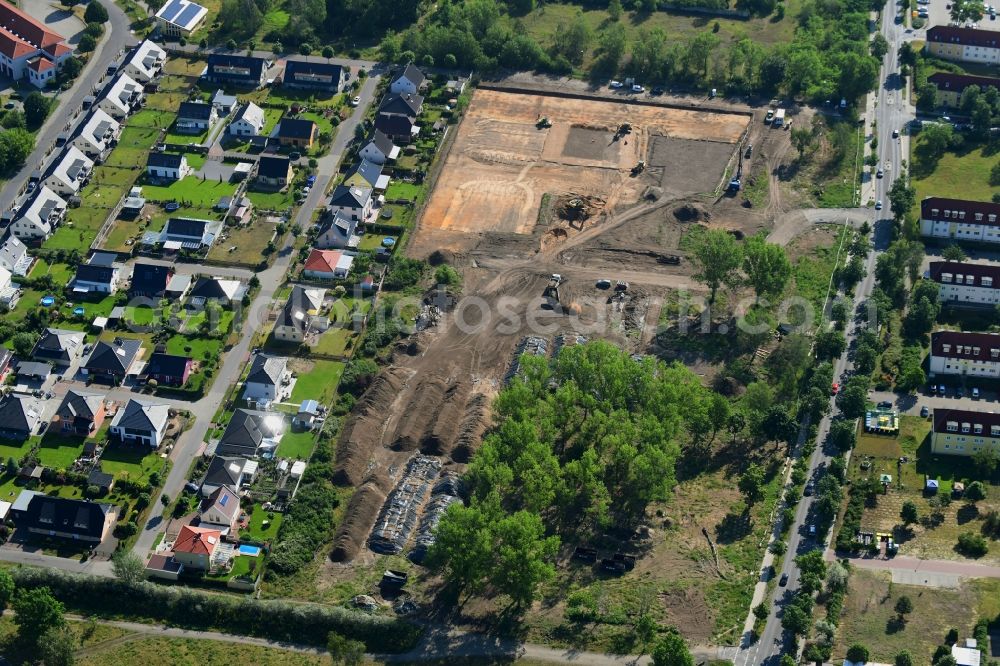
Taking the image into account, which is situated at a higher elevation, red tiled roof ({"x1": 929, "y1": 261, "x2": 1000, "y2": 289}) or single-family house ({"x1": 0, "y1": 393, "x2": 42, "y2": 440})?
red tiled roof ({"x1": 929, "y1": 261, "x2": 1000, "y2": 289})

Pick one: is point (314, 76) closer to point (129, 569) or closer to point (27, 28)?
point (27, 28)

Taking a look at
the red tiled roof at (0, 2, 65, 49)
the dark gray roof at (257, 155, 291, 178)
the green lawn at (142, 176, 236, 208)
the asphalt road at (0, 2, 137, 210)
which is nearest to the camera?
the green lawn at (142, 176, 236, 208)

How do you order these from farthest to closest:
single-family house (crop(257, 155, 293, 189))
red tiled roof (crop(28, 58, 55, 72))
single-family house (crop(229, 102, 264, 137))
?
1. red tiled roof (crop(28, 58, 55, 72))
2. single-family house (crop(229, 102, 264, 137))
3. single-family house (crop(257, 155, 293, 189))

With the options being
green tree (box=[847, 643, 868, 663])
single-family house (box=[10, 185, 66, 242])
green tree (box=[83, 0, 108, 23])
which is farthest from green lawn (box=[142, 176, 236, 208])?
green tree (box=[847, 643, 868, 663])

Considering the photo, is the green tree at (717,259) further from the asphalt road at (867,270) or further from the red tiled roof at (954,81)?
the red tiled roof at (954,81)

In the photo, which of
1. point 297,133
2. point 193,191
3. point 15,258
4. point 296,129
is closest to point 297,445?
point 15,258

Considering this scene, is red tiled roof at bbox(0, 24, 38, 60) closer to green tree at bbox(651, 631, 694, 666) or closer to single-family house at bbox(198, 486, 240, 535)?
single-family house at bbox(198, 486, 240, 535)
